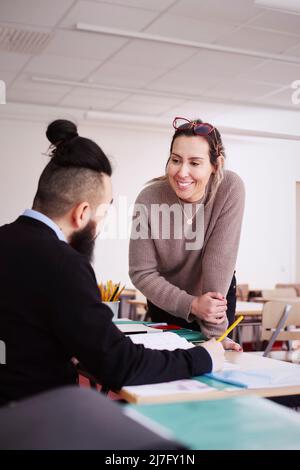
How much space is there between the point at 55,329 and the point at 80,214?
0.26m

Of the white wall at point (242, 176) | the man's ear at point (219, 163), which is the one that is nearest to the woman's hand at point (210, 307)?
the man's ear at point (219, 163)

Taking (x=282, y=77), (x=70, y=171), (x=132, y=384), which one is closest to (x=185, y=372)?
(x=132, y=384)

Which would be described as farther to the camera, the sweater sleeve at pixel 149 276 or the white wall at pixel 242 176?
the white wall at pixel 242 176

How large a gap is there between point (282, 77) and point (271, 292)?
2288 millimetres

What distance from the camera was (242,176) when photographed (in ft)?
30.9

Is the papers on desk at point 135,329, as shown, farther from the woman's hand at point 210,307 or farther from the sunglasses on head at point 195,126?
the sunglasses on head at point 195,126

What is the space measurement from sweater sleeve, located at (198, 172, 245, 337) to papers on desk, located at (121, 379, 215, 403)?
1.88ft

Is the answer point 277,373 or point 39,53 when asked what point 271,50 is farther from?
point 277,373

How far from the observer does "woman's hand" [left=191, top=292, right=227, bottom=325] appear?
1.66 m

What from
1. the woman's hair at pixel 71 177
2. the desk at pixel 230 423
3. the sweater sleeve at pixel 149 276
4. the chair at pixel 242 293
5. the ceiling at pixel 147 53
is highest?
the ceiling at pixel 147 53

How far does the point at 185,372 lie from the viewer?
1.19m

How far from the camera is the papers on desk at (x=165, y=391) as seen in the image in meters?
1.06

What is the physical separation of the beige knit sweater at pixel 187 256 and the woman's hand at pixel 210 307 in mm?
27

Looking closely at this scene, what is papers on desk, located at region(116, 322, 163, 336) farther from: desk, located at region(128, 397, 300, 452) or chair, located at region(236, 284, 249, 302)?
chair, located at region(236, 284, 249, 302)
